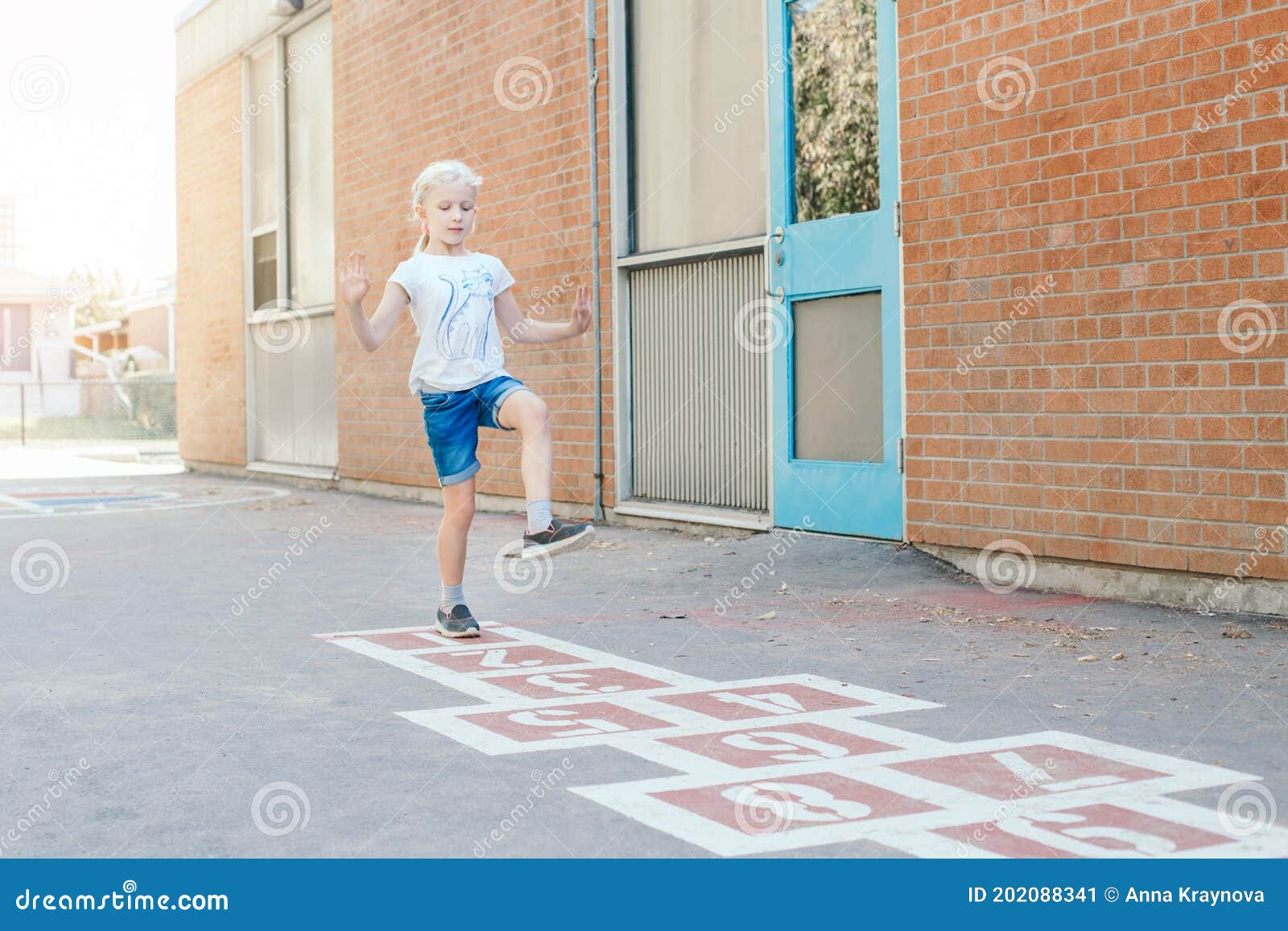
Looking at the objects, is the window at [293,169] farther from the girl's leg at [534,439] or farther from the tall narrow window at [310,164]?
the girl's leg at [534,439]

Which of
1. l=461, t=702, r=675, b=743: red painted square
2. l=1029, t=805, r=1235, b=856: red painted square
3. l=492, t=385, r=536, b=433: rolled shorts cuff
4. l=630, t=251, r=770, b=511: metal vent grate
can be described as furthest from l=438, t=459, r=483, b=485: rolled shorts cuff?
l=630, t=251, r=770, b=511: metal vent grate

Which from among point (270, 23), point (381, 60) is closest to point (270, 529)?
point (381, 60)

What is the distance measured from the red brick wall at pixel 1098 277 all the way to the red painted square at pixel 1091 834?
10.7 feet

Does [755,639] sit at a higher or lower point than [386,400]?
lower

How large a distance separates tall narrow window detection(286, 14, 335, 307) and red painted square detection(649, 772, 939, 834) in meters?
13.3

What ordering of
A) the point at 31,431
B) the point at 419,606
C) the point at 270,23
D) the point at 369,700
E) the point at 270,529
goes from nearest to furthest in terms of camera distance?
1. the point at 369,700
2. the point at 419,606
3. the point at 270,529
4. the point at 270,23
5. the point at 31,431

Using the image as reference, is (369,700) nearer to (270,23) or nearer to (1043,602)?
(1043,602)

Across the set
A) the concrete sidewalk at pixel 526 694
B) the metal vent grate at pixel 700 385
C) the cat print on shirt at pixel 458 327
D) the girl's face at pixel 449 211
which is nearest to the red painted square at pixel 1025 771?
the concrete sidewalk at pixel 526 694

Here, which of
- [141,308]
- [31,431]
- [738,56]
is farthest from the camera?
[141,308]

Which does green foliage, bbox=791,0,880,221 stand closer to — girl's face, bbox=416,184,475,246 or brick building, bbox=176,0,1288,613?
brick building, bbox=176,0,1288,613

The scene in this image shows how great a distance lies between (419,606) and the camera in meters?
7.67

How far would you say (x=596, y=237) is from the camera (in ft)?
37.7
